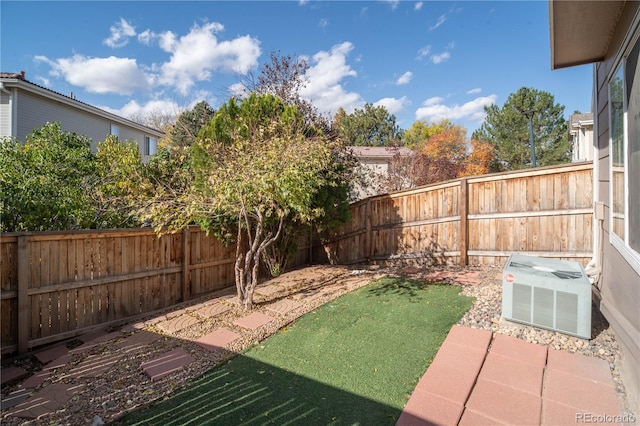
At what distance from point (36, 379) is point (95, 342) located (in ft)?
2.80

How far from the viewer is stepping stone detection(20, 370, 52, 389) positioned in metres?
3.12

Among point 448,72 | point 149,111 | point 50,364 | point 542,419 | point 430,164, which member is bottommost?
point 50,364

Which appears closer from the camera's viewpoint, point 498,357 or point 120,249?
point 498,357

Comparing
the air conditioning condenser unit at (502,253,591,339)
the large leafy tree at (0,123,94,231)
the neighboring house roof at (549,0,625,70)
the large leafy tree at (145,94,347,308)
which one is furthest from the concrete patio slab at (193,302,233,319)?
the neighboring house roof at (549,0,625,70)

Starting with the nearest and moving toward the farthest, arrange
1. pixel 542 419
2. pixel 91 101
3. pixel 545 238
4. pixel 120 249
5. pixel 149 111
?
1. pixel 542 419
2. pixel 120 249
3. pixel 545 238
4. pixel 91 101
5. pixel 149 111

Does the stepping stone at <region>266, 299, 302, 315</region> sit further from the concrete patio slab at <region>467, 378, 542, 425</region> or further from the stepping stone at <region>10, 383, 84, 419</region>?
the concrete patio slab at <region>467, 378, 542, 425</region>

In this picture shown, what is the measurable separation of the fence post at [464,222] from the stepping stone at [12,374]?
23.4 feet

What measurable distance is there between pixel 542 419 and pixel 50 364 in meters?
5.03

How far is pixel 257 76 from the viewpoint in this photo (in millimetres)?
9156

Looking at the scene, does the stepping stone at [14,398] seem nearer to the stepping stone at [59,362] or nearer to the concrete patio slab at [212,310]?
the stepping stone at [59,362]

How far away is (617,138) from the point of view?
10.2 ft

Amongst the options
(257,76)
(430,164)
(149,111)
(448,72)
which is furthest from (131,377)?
(149,111)

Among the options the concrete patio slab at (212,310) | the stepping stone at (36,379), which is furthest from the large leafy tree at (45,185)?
the concrete patio slab at (212,310)

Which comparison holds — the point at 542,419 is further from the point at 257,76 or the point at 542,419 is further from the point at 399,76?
the point at 399,76
